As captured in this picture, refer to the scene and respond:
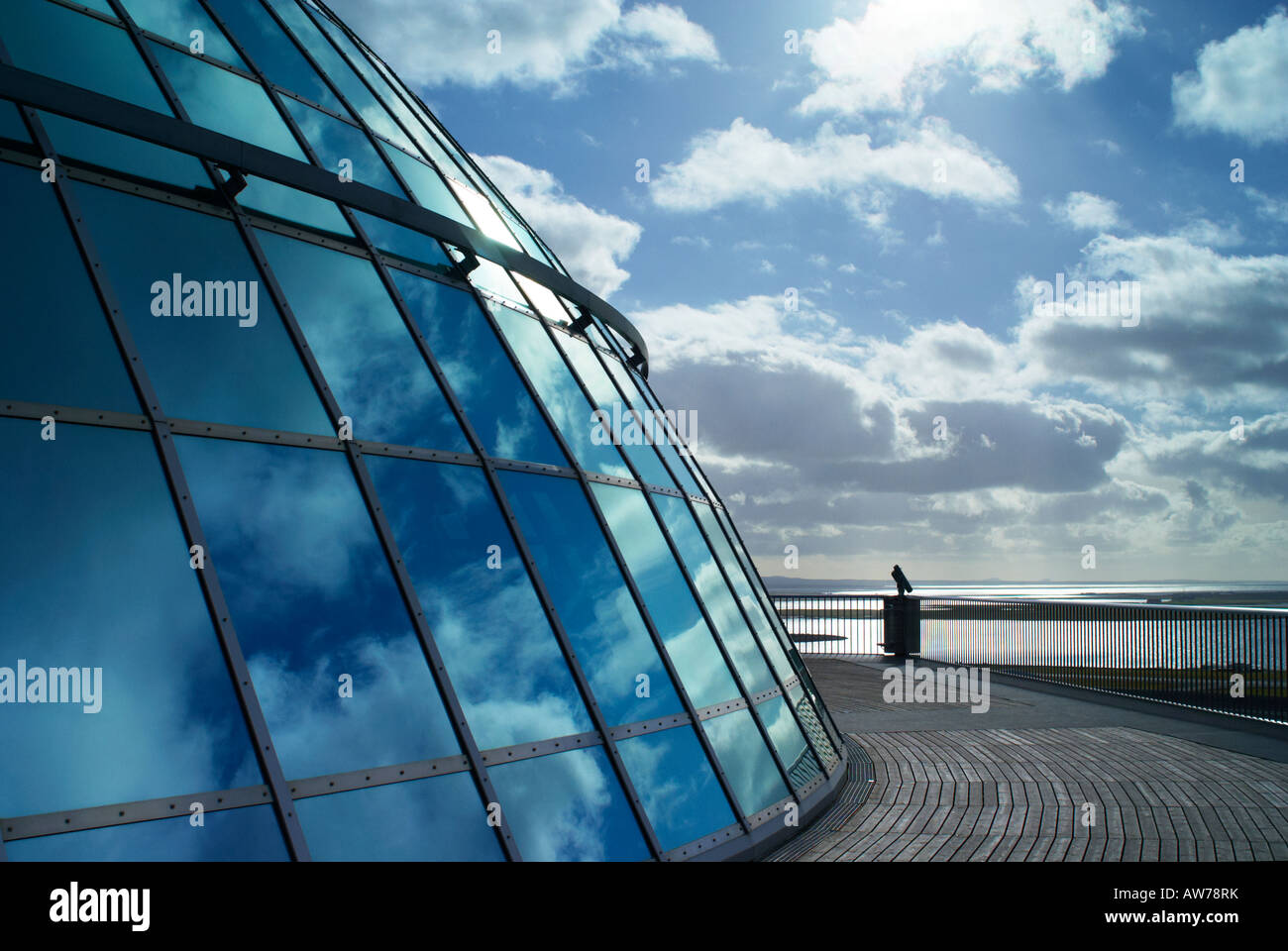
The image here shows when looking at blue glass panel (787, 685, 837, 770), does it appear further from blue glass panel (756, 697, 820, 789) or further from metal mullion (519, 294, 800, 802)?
metal mullion (519, 294, 800, 802)

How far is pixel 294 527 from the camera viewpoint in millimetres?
5266

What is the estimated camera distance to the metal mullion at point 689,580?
8453 millimetres

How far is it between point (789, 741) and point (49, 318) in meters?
7.71

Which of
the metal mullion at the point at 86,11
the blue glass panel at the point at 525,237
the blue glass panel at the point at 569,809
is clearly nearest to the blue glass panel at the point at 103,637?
the blue glass panel at the point at 569,809

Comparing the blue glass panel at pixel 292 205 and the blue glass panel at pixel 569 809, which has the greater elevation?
the blue glass panel at pixel 292 205

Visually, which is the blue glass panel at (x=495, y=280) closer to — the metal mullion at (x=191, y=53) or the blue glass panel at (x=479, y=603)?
the blue glass panel at (x=479, y=603)

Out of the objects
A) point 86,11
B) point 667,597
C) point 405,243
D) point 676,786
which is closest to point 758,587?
point 667,597

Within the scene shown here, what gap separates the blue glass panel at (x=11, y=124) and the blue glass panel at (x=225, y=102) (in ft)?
5.46

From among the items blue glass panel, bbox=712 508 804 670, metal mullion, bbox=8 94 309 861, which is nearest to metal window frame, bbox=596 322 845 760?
blue glass panel, bbox=712 508 804 670

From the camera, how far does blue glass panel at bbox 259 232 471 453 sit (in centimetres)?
612

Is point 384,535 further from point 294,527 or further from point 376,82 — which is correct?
point 376,82
